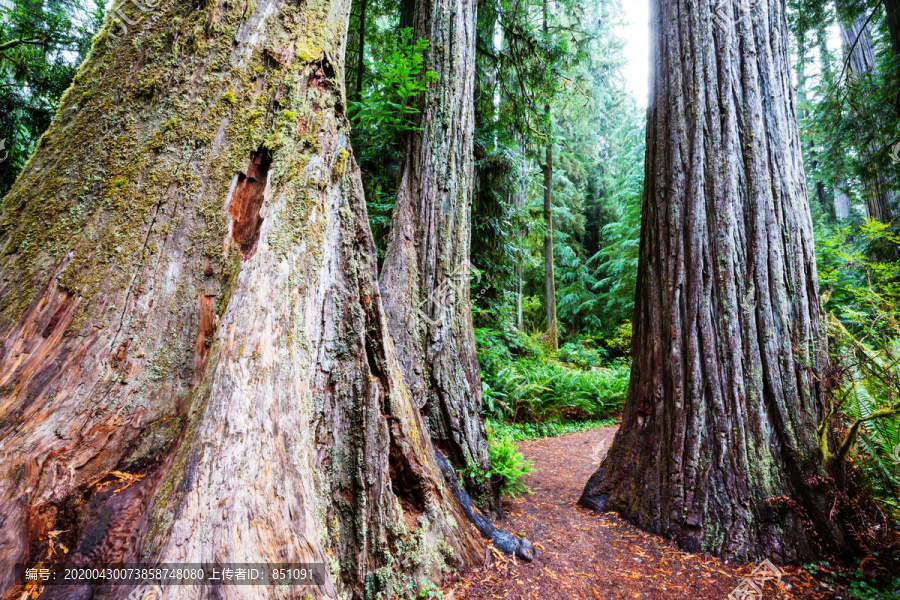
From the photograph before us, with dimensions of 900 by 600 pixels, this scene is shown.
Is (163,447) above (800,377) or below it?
below

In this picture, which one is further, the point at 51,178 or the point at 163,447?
the point at 51,178

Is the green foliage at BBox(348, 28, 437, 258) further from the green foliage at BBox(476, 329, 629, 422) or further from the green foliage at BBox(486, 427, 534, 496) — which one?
the green foliage at BBox(476, 329, 629, 422)

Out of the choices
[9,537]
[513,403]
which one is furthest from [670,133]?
[513,403]

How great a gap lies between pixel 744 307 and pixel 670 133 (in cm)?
154

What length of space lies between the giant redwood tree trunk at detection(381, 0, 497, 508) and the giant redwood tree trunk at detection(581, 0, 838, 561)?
136 cm

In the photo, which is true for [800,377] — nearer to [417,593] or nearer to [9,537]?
[417,593]

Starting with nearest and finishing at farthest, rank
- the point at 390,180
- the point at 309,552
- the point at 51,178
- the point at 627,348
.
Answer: the point at 309,552
the point at 51,178
the point at 390,180
the point at 627,348

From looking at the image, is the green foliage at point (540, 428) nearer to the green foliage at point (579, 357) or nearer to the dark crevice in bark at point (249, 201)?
the dark crevice in bark at point (249, 201)

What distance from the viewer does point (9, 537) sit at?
45.9 inches

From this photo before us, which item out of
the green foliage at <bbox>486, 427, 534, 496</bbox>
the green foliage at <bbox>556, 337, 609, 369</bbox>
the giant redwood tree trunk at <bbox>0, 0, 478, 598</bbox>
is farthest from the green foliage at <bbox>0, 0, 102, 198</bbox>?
the green foliage at <bbox>556, 337, 609, 369</bbox>

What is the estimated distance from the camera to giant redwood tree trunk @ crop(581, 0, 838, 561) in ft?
8.77

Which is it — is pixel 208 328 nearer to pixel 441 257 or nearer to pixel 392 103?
pixel 441 257

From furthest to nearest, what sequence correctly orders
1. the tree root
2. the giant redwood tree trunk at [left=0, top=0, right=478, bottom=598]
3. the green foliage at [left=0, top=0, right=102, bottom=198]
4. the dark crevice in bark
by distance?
the green foliage at [left=0, top=0, right=102, bottom=198] → the tree root → the dark crevice in bark → the giant redwood tree trunk at [left=0, top=0, right=478, bottom=598]

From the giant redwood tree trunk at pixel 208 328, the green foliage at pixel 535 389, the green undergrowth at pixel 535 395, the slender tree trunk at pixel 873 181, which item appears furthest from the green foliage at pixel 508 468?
the slender tree trunk at pixel 873 181
